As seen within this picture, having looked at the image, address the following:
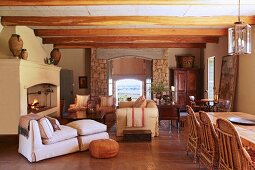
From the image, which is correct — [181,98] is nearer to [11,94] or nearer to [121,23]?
[121,23]

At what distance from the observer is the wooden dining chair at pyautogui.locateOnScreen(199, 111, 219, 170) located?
3398 mm

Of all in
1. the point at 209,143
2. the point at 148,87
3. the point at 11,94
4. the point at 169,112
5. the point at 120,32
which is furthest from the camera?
the point at 148,87

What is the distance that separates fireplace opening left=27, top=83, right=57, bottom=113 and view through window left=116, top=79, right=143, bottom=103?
418 cm

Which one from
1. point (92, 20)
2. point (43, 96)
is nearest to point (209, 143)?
point (92, 20)

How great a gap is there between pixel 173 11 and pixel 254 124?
2.84 m

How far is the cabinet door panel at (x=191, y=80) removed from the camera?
35.8 feet

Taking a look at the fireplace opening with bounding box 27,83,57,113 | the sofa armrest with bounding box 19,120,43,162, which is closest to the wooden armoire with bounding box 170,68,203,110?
the fireplace opening with bounding box 27,83,57,113

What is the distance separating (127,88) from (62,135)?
25.0 ft

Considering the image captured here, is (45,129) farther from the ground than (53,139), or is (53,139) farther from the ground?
(45,129)

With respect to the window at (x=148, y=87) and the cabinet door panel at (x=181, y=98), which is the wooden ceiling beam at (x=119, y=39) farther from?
the window at (x=148, y=87)

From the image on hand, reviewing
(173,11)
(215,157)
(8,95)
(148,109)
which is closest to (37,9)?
(8,95)

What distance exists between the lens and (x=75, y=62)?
441 inches

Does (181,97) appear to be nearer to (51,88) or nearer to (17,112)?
(51,88)

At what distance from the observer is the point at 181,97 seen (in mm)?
10945
